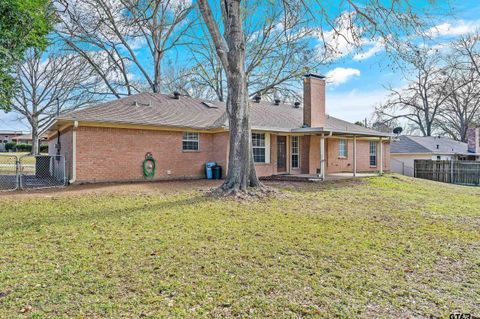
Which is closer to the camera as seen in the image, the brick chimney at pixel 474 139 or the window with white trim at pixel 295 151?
the window with white trim at pixel 295 151


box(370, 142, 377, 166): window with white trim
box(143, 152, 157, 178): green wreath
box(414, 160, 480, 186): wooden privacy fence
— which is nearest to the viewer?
box(143, 152, 157, 178): green wreath

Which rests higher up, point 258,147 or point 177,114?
point 177,114

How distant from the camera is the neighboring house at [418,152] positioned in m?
27.0

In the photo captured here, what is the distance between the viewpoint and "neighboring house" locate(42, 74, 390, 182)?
13234 millimetres

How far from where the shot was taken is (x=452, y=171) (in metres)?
22.2

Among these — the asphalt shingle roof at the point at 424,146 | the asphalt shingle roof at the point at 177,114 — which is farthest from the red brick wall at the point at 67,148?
the asphalt shingle roof at the point at 424,146

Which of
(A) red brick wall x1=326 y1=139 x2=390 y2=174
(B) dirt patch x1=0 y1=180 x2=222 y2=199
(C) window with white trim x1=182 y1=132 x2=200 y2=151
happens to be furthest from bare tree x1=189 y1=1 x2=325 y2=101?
(B) dirt patch x1=0 y1=180 x2=222 y2=199

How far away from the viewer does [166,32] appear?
2534 centimetres

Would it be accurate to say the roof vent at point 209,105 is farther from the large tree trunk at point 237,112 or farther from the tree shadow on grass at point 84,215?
the tree shadow on grass at point 84,215

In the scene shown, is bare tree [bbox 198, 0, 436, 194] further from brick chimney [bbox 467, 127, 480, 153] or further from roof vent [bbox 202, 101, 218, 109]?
brick chimney [bbox 467, 127, 480, 153]

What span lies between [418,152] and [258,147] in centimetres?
1736

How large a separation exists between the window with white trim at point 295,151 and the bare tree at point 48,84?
64.5 feet

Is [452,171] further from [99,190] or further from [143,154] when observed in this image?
[99,190]

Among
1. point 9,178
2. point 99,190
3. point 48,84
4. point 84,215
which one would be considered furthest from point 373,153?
point 48,84
